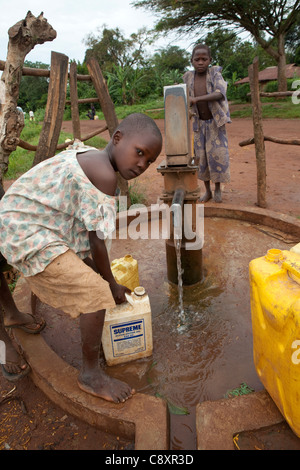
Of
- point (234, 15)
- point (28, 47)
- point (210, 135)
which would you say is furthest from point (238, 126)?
point (28, 47)

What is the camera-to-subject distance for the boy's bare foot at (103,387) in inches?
55.2

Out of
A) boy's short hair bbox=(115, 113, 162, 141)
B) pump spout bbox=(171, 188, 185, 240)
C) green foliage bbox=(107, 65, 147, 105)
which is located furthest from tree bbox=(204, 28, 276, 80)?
boy's short hair bbox=(115, 113, 162, 141)

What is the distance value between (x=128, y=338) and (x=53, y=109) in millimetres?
1969

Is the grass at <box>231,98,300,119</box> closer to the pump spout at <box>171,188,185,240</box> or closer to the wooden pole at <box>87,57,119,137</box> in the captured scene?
the wooden pole at <box>87,57,119,137</box>

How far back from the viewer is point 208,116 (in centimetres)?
353

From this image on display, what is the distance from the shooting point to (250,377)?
62.6 inches

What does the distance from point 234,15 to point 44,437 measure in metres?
15.6

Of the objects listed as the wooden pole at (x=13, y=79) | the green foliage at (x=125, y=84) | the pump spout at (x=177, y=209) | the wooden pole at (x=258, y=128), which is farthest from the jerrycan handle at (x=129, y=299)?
the green foliage at (x=125, y=84)

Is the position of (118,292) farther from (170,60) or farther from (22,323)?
(170,60)

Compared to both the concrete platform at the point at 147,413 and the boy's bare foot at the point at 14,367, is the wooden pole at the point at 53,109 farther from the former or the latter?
the concrete platform at the point at 147,413

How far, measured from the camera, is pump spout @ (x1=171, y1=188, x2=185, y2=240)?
5.83 feet

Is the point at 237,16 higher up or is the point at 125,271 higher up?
the point at 237,16

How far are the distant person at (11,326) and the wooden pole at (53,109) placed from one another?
1020 mm

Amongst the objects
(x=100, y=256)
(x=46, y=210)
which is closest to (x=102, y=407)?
(x=100, y=256)
